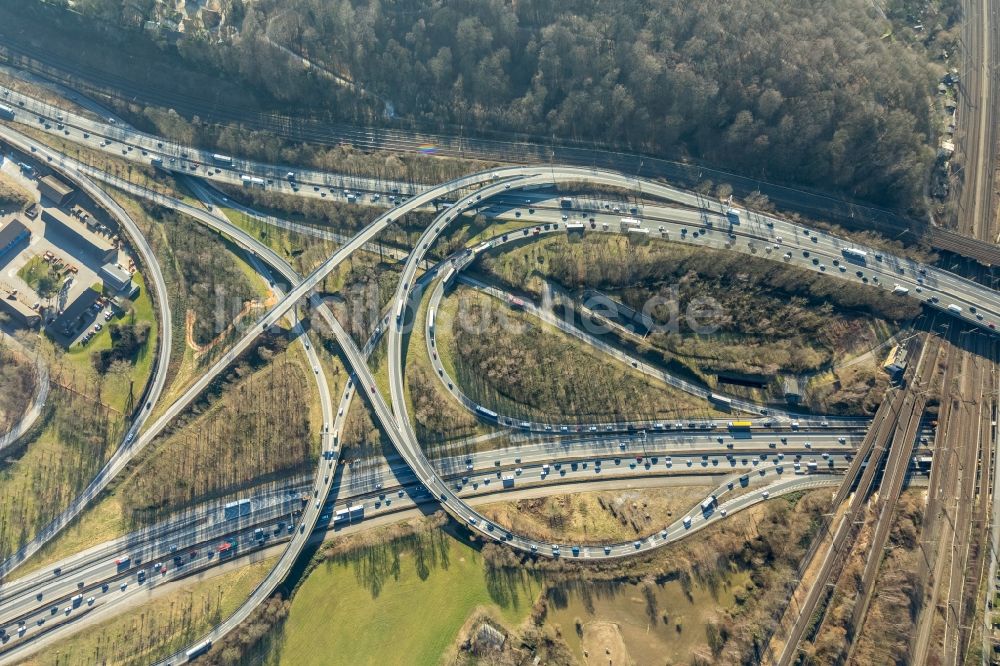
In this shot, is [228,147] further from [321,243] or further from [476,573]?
[476,573]

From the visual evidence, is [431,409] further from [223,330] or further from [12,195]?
[12,195]

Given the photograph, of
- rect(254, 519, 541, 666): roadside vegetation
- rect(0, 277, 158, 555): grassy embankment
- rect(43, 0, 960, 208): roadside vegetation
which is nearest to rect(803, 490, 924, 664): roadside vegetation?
rect(254, 519, 541, 666): roadside vegetation

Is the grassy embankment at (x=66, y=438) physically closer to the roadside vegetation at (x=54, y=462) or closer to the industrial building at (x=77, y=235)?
the roadside vegetation at (x=54, y=462)

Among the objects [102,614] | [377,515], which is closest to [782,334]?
[377,515]

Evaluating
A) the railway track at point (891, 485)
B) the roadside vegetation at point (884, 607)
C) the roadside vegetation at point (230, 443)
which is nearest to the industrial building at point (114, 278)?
the roadside vegetation at point (230, 443)

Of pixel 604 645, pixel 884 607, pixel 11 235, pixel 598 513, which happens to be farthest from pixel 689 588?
pixel 11 235
